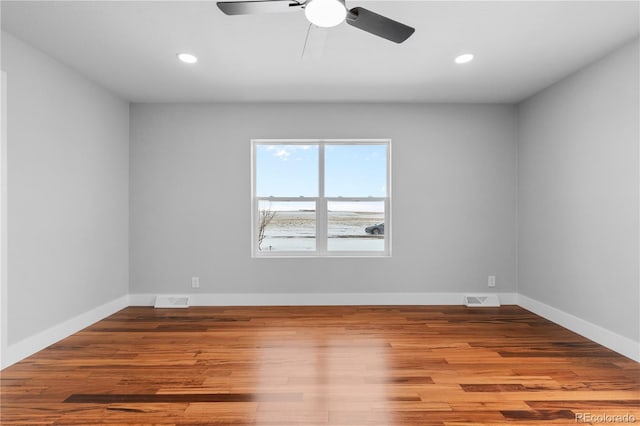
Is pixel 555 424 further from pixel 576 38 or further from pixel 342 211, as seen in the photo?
pixel 342 211

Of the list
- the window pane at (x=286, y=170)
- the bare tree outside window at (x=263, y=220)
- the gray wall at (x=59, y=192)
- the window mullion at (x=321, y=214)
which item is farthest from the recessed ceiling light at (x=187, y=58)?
the bare tree outside window at (x=263, y=220)

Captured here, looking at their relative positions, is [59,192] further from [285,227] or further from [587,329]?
[587,329]

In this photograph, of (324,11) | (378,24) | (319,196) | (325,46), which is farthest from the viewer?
(319,196)

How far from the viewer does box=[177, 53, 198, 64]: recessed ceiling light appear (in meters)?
2.96

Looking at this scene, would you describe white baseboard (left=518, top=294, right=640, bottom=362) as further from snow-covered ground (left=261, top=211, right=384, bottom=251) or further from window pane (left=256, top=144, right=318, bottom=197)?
window pane (left=256, top=144, right=318, bottom=197)

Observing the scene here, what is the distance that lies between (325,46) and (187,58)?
1199 millimetres

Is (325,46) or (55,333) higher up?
(325,46)

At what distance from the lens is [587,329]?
3203 mm

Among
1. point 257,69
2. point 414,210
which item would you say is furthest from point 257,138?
point 414,210

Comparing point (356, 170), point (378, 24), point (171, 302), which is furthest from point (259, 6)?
point (171, 302)

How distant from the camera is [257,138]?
432cm

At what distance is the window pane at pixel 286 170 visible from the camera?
441 cm

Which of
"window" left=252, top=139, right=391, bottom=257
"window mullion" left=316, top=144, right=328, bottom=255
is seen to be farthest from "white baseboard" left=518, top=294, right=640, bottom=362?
"window mullion" left=316, top=144, right=328, bottom=255

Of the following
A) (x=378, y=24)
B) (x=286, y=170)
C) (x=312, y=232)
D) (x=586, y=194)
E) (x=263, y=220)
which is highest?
(x=378, y=24)
